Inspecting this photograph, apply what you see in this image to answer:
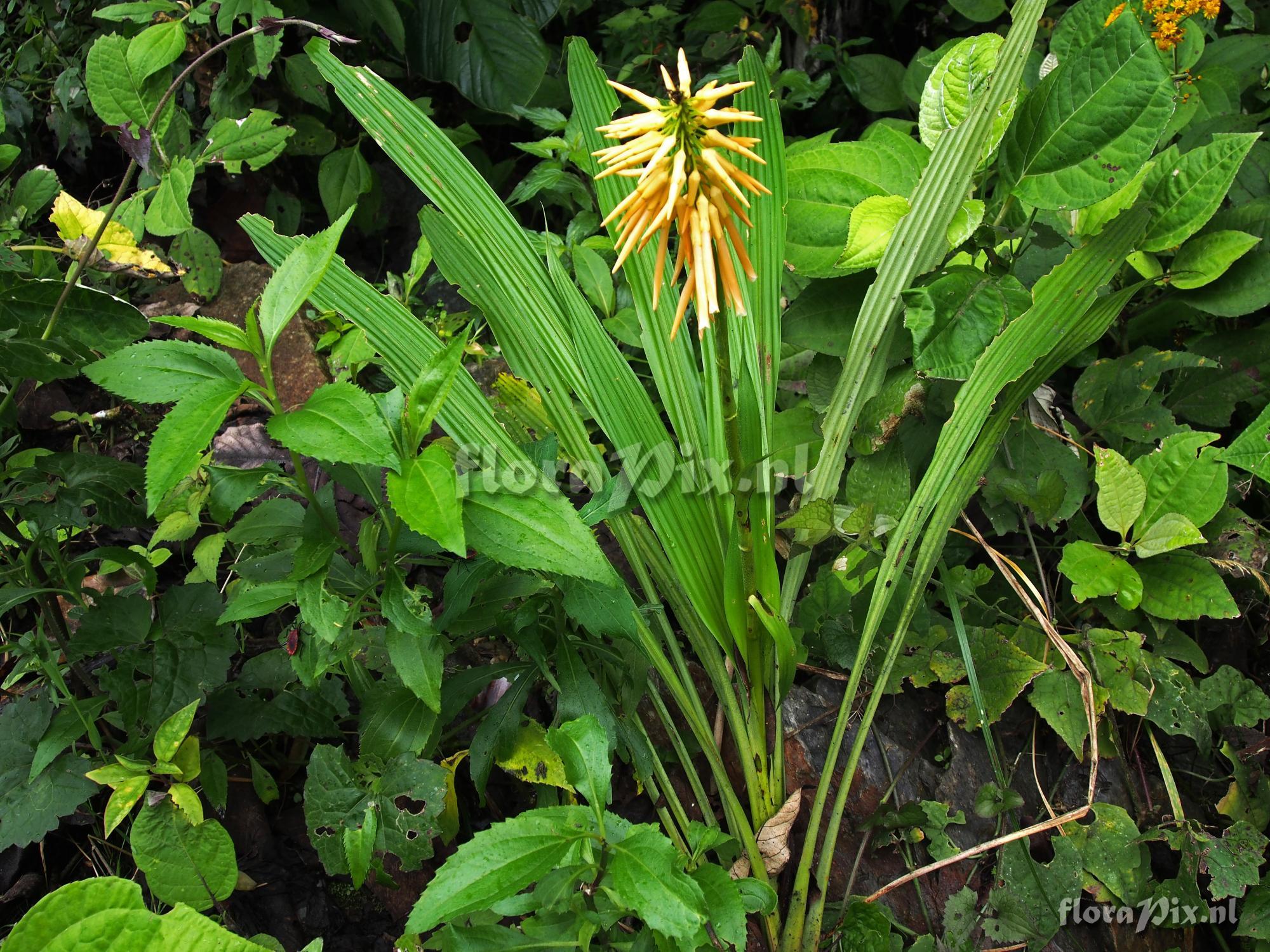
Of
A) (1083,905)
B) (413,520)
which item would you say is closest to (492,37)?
(413,520)

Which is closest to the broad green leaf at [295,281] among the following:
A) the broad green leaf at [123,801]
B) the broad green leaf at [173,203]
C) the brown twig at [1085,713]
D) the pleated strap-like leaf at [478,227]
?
the pleated strap-like leaf at [478,227]

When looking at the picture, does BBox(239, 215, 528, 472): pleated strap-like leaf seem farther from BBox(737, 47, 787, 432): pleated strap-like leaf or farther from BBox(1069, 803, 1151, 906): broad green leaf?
BBox(1069, 803, 1151, 906): broad green leaf

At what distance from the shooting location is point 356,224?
7.39 feet

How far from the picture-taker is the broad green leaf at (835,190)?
140 cm

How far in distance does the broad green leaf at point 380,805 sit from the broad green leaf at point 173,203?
1.02 metres

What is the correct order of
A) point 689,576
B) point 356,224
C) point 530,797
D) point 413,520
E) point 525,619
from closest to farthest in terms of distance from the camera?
point 413,520 → point 525,619 → point 689,576 → point 530,797 → point 356,224

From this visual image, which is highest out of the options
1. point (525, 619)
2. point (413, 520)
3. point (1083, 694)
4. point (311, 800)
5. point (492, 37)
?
point (492, 37)

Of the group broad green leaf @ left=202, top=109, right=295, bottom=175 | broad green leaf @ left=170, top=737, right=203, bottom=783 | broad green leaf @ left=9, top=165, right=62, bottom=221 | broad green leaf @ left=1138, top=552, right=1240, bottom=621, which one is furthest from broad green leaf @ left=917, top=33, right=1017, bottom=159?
broad green leaf @ left=9, top=165, right=62, bottom=221

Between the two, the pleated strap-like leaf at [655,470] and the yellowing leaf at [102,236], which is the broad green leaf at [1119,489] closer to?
the pleated strap-like leaf at [655,470]

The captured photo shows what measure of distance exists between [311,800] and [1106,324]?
4.09ft

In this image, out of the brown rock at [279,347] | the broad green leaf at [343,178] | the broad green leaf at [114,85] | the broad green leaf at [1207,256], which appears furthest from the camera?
the broad green leaf at [343,178]

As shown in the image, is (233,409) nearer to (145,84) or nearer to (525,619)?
(145,84)

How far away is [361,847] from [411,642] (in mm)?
250

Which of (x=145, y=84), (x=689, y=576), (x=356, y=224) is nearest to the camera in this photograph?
(x=689, y=576)
